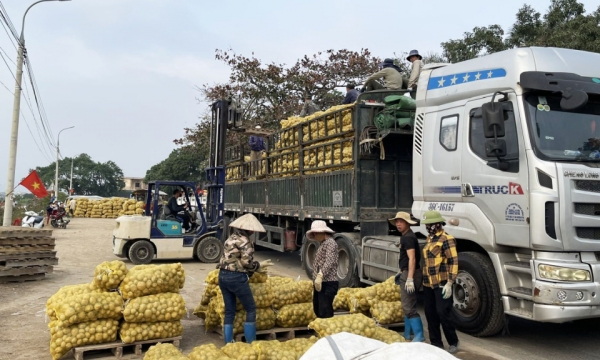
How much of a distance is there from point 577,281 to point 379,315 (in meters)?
2.28

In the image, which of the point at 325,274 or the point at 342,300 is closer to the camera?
the point at 325,274

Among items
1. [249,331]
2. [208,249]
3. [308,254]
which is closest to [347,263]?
[308,254]

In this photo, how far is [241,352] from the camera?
448 cm

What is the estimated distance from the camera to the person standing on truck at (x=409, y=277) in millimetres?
5828

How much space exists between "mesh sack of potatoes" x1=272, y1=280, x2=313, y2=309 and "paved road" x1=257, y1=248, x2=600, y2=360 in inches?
77.9

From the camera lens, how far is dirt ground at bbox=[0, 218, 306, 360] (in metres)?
5.77

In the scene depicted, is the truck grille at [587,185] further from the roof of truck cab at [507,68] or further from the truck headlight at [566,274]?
the roof of truck cab at [507,68]

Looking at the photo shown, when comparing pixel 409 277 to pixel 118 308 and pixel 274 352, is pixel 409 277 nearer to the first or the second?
pixel 274 352

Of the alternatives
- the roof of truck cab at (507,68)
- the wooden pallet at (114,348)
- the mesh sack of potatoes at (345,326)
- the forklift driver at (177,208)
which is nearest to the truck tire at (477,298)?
the mesh sack of potatoes at (345,326)

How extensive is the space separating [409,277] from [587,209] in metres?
2.09

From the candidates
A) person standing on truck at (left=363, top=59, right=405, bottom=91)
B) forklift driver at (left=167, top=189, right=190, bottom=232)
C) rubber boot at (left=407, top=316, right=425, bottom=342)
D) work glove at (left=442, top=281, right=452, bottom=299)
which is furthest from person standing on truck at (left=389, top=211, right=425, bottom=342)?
forklift driver at (left=167, top=189, right=190, bottom=232)

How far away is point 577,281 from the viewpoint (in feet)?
17.9

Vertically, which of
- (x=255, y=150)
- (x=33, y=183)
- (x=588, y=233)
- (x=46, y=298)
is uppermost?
(x=255, y=150)

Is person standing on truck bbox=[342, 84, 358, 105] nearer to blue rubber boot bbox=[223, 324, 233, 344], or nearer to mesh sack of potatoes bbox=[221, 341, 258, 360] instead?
blue rubber boot bbox=[223, 324, 233, 344]
